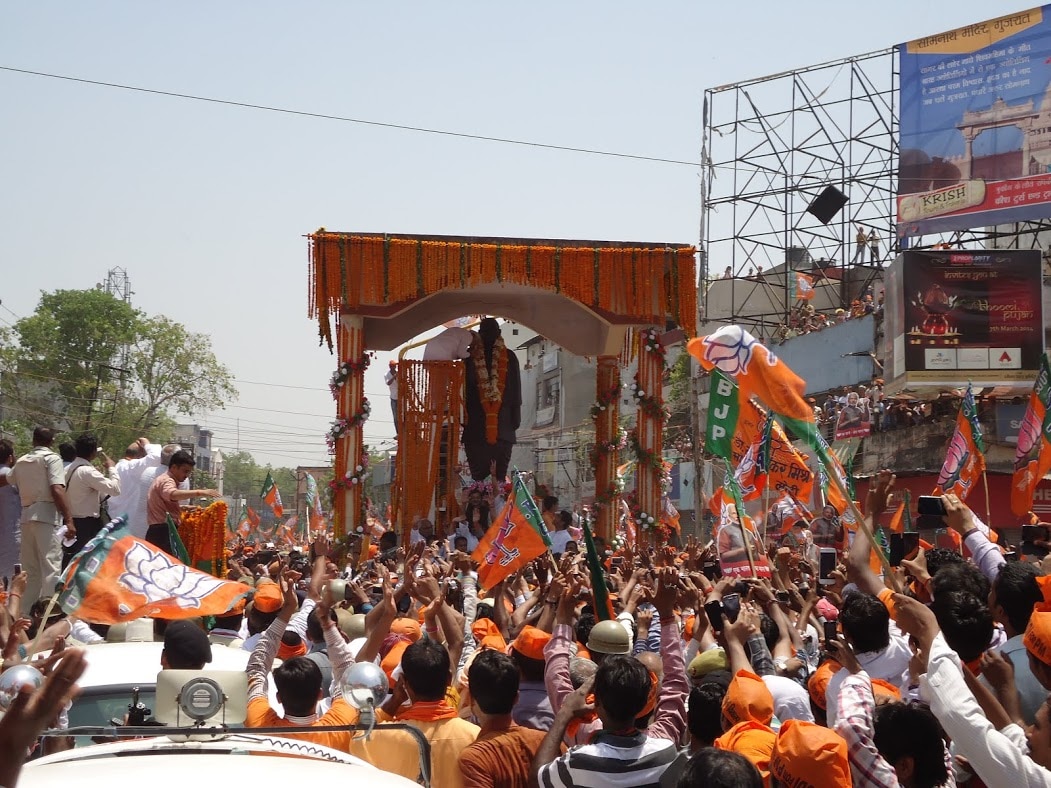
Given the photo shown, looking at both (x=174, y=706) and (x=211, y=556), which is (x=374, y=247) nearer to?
(x=211, y=556)

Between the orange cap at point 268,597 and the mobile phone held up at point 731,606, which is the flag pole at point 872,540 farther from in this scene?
the orange cap at point 268,597

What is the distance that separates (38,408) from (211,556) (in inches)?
1916

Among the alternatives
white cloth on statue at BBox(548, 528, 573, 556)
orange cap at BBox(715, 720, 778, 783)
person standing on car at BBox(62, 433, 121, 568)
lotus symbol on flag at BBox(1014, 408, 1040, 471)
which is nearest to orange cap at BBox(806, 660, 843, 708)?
orange cap at BBox(715, 720, 778, 783)

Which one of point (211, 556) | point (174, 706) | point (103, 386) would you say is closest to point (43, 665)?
point (174, 706)

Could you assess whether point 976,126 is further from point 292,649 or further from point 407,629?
point 292,649

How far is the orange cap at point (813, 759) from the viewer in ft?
11.3

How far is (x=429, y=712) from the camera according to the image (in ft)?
15.3

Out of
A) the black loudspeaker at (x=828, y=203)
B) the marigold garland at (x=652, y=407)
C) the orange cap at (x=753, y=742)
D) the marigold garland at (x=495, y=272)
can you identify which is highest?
the black loudspeaker at (x=828, y=203)

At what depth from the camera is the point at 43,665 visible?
11.5ft

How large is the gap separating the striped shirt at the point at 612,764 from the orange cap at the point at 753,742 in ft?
0.61

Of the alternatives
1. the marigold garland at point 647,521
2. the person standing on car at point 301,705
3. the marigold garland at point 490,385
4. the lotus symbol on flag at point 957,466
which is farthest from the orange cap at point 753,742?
the marigold garland at point 490,385

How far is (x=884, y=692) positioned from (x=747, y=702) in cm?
62

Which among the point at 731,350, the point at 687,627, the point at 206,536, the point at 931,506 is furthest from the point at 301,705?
the point at 206,536

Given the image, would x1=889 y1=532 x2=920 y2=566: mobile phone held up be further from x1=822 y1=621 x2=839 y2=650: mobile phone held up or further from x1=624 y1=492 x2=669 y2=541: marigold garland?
x1=624 y1=492 x2=669 y2=541: marigold garland
